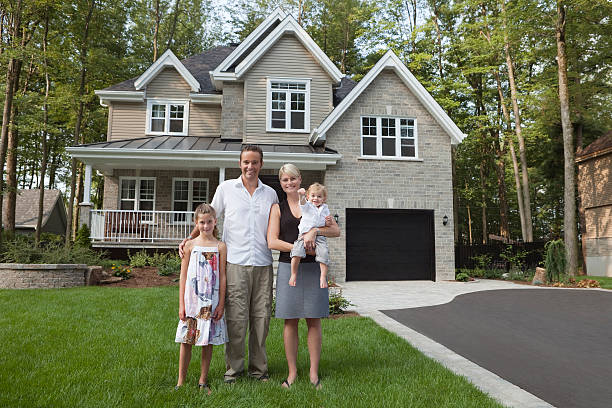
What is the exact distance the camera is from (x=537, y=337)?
601 cm

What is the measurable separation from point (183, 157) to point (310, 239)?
11061 mm

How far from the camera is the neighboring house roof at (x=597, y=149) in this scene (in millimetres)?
21042

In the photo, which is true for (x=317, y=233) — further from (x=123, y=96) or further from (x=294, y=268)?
(x=123, y=96)

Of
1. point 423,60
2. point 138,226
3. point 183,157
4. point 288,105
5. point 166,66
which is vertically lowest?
point 138,226

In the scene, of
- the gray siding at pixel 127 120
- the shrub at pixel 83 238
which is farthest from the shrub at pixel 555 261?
the gray siding at pixel 127 120

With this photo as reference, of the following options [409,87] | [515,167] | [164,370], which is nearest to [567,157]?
[515,167]

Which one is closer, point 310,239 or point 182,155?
point 310,239

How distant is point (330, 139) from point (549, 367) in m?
10.9

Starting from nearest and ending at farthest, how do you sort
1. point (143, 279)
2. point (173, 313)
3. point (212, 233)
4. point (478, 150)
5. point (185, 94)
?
1. point (212, 233)
2. point (173, 313)
3. point (143, 279)
4. point (185, 94)
5. point (478, 150)

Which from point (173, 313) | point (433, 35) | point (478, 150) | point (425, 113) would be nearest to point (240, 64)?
point (425, 113)

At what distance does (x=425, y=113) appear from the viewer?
49.8 feet

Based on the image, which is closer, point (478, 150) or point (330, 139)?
point (330, 139)

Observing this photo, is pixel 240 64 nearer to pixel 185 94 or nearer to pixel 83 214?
pixel 185 94

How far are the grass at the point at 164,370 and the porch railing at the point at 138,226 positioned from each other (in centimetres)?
790
